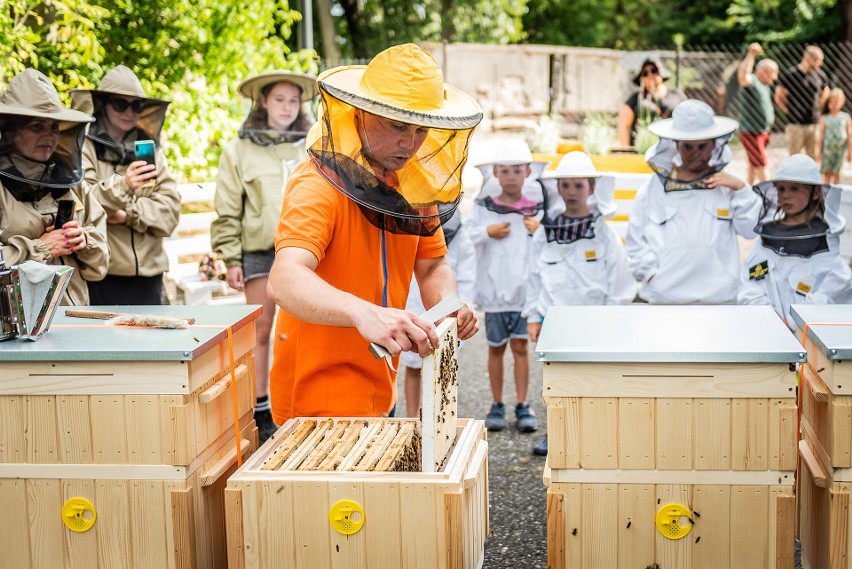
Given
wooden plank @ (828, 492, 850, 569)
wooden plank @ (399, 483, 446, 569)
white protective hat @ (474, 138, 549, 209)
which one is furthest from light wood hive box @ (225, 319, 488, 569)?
white protective hat @ (474, 138, 549, 209)

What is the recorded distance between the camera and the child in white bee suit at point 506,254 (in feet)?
17.9

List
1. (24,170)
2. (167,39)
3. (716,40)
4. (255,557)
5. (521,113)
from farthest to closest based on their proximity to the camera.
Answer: (716,40) < (521,113) < (167,39) < (24,170) < (255,557)

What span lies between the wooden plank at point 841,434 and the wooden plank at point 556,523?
0.65 metres

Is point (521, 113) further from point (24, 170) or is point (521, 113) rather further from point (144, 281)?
point (24, 170)

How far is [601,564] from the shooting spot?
2.52 m

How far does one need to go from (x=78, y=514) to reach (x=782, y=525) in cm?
171

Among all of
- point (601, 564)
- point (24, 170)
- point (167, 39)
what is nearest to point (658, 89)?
point (167, 39)

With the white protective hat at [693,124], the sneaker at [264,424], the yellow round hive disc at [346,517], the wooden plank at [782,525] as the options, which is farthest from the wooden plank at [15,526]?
the white protective hat at [693,124]

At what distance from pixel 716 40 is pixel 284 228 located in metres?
21.7

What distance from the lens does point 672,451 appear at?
2.45 meters

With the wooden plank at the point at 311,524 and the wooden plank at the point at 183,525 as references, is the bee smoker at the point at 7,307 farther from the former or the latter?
the wooden plank at the point at 311,524

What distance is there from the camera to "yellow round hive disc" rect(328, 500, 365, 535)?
7.85 feet

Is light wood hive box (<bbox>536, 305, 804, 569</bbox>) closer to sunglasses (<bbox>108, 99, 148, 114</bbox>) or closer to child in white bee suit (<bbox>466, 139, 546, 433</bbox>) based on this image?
child in white bee suit (<bbox>466, 139, 546, 433</bbox>)

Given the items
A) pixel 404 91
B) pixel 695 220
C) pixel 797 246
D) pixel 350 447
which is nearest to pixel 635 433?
pixel 350 447
